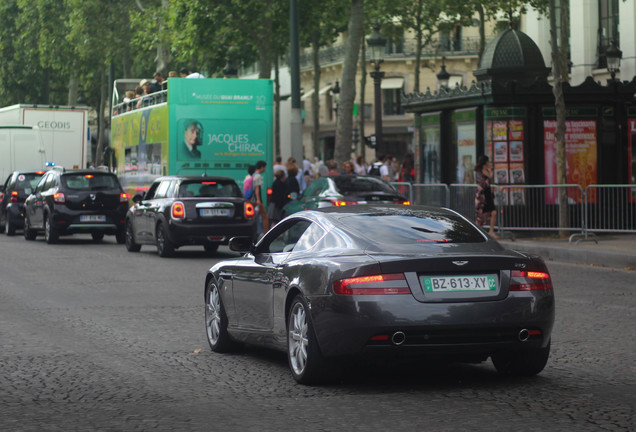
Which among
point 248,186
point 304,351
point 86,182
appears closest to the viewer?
point 304,351

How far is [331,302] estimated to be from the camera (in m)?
8.19

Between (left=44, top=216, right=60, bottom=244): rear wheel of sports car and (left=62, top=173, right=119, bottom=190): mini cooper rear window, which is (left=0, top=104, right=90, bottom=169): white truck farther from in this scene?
(left=62, top=173, right=119, bottom=190): mini cooper rear window

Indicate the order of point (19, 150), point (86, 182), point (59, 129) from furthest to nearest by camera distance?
1. point (59, 129)
2. point (19, 150)
3. point (86, 182)

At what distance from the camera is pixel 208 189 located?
22.8 meters

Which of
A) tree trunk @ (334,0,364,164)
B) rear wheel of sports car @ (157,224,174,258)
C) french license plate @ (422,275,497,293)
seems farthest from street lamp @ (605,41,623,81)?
french license plate @ (422,275,497,293)

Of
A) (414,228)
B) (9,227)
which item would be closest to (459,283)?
(414,228)

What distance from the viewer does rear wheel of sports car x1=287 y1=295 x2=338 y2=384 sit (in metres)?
8.36

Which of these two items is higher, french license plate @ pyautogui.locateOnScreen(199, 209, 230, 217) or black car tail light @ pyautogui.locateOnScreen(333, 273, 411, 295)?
french license plate @ pyautogui.locateOnScreen(199, 209, 230, 217)

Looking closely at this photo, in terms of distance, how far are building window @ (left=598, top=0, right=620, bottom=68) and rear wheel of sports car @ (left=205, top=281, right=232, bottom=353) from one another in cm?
2784

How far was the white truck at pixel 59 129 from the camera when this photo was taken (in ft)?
131

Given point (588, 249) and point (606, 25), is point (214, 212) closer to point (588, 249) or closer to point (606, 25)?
point (588, 249)

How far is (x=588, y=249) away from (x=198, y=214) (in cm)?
661

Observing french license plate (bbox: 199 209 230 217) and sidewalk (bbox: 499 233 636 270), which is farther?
french license plate (bbox: 199 209 230 217)

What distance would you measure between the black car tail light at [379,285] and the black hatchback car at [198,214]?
1420 cm
